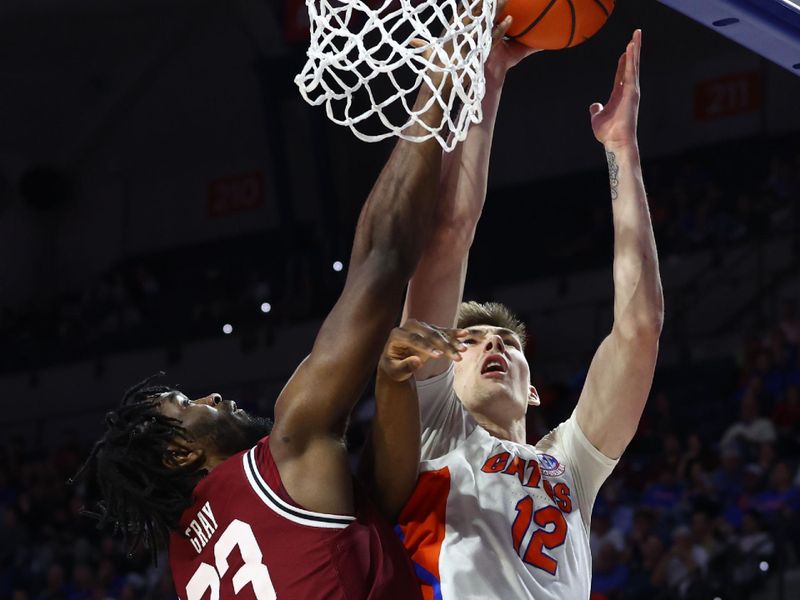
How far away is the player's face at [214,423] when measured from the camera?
2.83 metres

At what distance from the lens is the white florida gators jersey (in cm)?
275

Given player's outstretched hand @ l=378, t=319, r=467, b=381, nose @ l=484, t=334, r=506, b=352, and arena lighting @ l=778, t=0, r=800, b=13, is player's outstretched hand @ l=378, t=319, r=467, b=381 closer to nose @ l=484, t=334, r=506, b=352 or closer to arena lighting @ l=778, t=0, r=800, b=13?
nose @ l=484, t=334, r=506, b=352

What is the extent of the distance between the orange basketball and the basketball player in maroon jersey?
339 mm

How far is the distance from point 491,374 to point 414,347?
37.3 inches

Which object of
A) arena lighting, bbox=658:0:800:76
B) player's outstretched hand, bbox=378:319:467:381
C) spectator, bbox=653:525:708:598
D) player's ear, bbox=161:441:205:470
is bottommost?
spectator, bbox=653:525:708:598

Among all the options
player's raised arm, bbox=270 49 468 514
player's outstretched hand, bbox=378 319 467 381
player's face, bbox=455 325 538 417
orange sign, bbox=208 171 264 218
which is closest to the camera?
player's outstretched hand, bbox=378 319 467 381

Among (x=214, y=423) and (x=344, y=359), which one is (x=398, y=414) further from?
(x=214, y=423)

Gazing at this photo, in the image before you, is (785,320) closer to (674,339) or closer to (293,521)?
(674,339)

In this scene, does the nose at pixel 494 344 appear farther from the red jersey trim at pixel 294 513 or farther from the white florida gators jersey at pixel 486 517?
the red jersey trim at pixel 294 513

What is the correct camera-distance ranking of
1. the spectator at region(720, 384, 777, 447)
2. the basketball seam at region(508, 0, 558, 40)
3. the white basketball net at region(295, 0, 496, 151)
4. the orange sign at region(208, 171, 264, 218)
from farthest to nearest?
1. the orange sign at region(208, 171, 264, 218)
2. the spectator at region(720, 384, 777, 447)
3. the basketball seam at region(508, 0, 558, 40)
4. the white basketball net at region(295, 0, 496, 151)

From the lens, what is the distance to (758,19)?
9.43ft

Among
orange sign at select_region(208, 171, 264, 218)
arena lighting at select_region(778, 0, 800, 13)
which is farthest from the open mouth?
orange sign at select_region(208, 171, 264, 218)

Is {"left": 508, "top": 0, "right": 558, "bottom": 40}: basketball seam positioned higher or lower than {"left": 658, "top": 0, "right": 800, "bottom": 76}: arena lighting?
higher

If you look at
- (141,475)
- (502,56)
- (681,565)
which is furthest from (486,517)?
(681,565)
